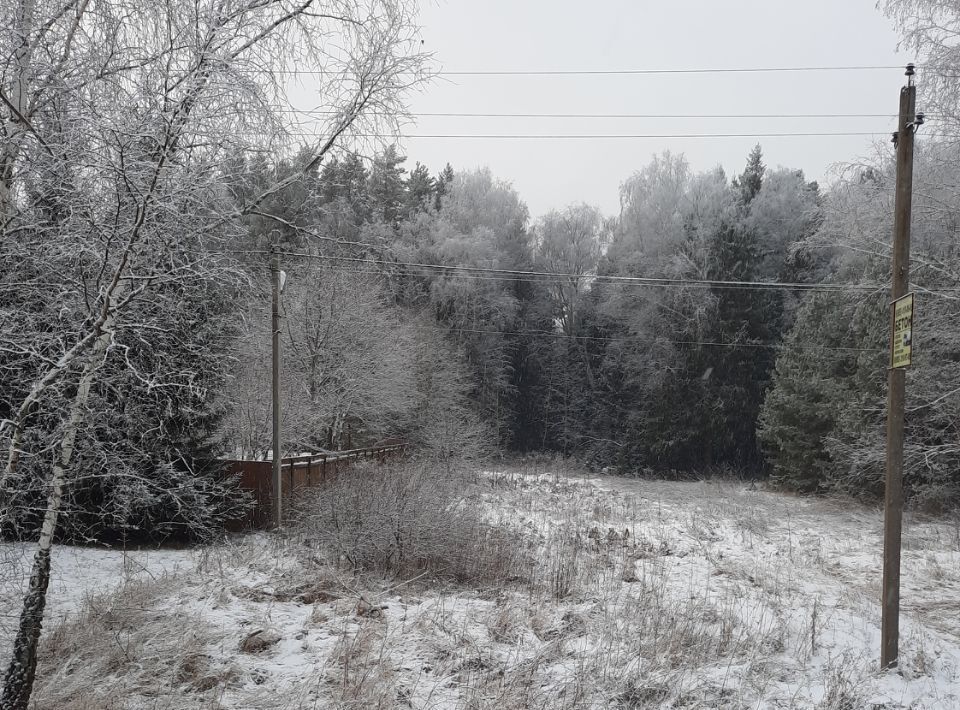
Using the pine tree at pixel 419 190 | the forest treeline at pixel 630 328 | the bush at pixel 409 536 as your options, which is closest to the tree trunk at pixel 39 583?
the bush at pixel 409 536

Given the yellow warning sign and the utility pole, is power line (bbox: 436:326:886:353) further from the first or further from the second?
the yellow warning sign

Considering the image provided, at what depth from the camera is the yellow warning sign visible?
5.70 metres

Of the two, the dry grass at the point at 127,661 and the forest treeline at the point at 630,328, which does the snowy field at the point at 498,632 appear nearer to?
the dry grass at the point at 127,661

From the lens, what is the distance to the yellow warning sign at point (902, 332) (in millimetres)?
5703

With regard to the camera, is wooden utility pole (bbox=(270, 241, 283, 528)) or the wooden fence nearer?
wooden utility pole (bbox=(270, 241, 283, 528))

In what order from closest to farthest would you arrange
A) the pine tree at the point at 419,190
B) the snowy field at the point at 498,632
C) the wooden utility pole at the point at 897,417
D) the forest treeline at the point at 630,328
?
the snowy field at the point at 498,632 → the wooden utility pole at the point at 897,417 → the forest treeline at the point at 630,328 → the pine tree at the point at 419,190

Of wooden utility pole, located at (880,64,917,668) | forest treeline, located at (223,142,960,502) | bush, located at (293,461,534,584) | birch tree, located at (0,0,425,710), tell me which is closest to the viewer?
birch tree, located at (0,0,425,710)

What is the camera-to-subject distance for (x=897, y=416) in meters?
6.14

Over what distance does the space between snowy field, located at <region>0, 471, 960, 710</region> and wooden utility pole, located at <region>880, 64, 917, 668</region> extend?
38 centimetres

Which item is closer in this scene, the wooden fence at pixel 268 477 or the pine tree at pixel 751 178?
the wooden fence at pixel 268 477

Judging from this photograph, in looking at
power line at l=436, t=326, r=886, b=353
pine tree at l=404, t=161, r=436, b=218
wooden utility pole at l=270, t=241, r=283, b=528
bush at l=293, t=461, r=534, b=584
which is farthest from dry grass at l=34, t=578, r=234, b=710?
pine tree at l=404, t=161, r=436, b=218

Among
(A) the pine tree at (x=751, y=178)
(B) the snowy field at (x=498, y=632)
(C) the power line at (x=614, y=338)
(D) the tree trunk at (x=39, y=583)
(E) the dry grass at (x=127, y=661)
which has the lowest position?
(B) the snowy field at (x=498, y=632)

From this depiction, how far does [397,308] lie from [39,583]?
71.8ft

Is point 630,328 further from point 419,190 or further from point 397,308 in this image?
point 419,190
